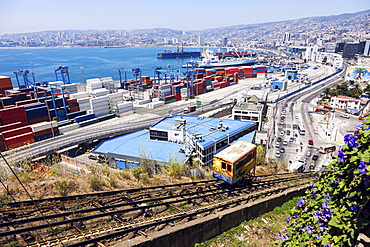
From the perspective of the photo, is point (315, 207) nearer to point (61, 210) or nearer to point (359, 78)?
point (61, 210)

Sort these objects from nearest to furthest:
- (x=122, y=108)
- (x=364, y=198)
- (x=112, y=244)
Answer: (x=364, y=198) → (x=112, y=244) → (x=122, y=108)

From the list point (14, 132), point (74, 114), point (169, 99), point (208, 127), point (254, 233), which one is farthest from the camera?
point (169, 99)

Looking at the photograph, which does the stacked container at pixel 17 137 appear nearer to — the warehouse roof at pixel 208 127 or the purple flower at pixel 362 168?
the warehouse roof at pixel 208 127

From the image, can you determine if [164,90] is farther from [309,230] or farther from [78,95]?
[309,230]

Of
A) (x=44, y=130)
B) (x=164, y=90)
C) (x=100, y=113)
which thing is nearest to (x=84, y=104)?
(x=100, y=113)

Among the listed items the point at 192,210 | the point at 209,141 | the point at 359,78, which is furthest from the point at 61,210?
the point at 359,78

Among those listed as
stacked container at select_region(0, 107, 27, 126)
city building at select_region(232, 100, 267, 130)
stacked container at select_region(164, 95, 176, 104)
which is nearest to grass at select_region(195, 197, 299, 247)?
city building at select_region(232, 100, 267, 130)
